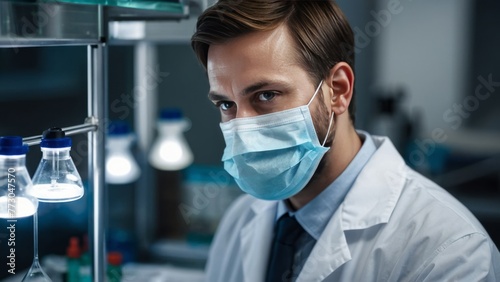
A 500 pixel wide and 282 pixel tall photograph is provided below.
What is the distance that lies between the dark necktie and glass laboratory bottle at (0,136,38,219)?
652mm

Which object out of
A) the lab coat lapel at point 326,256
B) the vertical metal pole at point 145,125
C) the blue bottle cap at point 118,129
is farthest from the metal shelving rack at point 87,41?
the vertical metal pole at point 145,125

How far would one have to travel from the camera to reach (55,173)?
3.27ft

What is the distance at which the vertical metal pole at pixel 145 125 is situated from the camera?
2580 mm

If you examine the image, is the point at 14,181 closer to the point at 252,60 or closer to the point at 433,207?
the point at 252,60

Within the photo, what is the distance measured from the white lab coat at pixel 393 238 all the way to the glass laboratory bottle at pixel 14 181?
2.08ft

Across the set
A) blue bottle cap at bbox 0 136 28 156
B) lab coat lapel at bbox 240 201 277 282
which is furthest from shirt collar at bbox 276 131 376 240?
blue bottle cap at bbox 0 136 28 156

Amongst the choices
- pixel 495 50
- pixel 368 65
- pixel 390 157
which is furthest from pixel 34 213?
pixel 495 50

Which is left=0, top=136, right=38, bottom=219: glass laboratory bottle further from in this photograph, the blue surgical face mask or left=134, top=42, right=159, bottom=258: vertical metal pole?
left=134, top=42, right=159, bottom=258: vertical metal pole

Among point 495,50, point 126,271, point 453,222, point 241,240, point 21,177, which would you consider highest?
point 495,50

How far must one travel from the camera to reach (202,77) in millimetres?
2633

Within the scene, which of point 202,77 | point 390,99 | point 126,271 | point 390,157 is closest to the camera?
point 390,157

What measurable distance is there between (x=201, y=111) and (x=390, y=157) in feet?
4.52

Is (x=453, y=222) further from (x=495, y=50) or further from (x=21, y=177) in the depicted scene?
(x=495, y=50)

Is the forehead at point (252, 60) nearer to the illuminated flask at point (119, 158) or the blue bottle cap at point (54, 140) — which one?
the blue bottle cap at point (54, 140)
